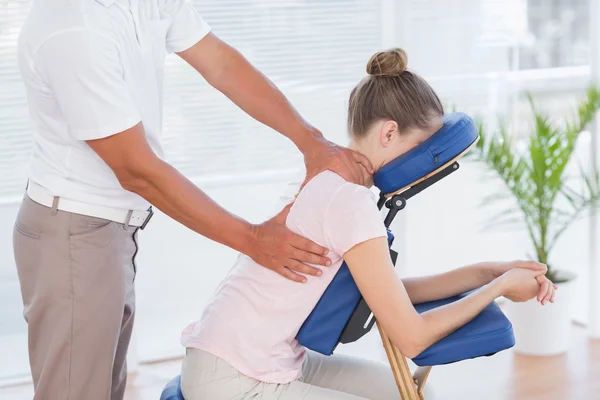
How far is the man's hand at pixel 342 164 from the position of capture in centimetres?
179

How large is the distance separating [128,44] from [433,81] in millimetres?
2021

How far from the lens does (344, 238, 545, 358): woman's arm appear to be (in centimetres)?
164

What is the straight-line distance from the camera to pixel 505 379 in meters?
3.11

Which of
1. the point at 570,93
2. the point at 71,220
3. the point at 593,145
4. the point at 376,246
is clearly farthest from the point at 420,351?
the point at 570,93

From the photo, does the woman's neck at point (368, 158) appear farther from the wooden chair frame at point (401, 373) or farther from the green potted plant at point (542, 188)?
the green potted plant at point (542, 188)

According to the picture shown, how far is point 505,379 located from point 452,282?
1326mm

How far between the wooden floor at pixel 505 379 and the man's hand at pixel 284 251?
1.46 metres

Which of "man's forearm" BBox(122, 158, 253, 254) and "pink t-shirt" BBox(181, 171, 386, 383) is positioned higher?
"man's forearm" BBox(122, 158, 253, 254)

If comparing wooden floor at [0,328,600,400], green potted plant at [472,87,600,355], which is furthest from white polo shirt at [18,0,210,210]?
green potted plant at [472,87,600,355]

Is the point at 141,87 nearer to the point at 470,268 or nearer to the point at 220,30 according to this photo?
the point at 470,268

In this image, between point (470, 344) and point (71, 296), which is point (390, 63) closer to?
point (470, 344)

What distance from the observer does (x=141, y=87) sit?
1.82 meters

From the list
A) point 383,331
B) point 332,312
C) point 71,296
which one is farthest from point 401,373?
point 71,296

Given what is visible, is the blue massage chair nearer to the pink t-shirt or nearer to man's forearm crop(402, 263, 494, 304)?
the pink t-shirt
